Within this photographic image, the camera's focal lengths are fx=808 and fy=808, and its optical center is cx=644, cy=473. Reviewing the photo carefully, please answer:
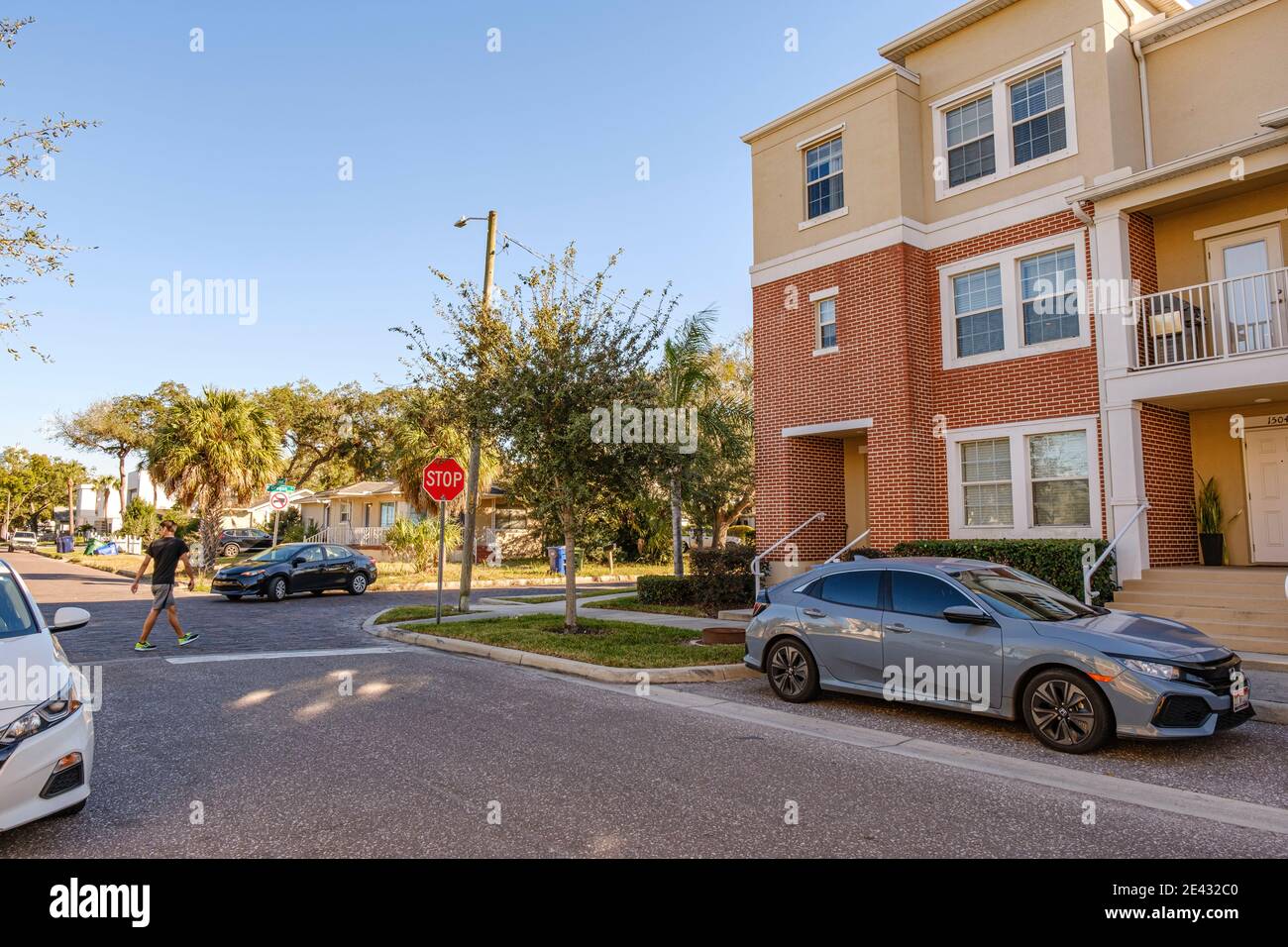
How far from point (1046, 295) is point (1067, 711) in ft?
31.5

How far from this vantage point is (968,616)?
7.06 metres

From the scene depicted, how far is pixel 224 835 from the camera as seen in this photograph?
177 inches

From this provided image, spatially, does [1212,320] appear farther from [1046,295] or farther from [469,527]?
[469,527]

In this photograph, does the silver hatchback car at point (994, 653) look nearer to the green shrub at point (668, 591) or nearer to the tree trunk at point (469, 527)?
the green shrub at point (668, 591)

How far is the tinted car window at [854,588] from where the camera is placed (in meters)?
8.03

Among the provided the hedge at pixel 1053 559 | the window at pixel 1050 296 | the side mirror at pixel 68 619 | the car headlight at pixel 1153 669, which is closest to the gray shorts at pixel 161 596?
the side mirror at pixel 68 619

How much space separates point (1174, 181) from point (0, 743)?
1497cm

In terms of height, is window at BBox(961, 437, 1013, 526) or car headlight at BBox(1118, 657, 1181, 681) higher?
window at BBox(961, 437, 1013, 526)

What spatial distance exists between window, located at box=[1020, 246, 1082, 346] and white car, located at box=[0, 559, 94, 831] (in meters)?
14.1

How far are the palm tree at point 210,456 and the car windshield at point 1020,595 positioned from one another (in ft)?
82.0

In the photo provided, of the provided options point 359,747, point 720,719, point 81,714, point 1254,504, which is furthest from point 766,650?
point 1254,504

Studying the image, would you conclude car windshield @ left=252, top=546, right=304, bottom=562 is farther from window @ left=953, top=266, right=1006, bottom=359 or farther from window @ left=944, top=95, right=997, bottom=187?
window @ left=944, top=95, right=997, bottom=187

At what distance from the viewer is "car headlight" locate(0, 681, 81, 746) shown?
405 cm

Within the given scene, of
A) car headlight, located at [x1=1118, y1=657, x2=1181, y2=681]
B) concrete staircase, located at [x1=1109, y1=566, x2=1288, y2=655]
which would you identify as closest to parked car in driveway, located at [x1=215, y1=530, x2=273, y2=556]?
concrete staircase, located at [x1=1109, y1=566, x2=1288, y2=655]
